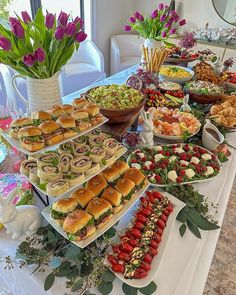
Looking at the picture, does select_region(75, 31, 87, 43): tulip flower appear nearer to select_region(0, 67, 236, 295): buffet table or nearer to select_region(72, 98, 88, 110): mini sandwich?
select_region(72, 98, 88, 110): mini sandwich

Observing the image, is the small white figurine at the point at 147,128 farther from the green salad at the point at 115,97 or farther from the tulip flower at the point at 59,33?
the tulip flower at the point at 59,33

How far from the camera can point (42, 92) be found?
0.87 metres

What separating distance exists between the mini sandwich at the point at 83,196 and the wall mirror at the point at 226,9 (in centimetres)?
365

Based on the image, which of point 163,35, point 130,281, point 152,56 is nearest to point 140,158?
point 130,281

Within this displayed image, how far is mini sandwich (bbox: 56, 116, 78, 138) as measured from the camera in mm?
717

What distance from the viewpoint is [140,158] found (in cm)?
98

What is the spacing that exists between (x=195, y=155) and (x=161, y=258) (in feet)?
1.64

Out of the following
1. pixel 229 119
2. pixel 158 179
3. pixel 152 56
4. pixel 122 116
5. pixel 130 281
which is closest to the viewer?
pixel 130 281

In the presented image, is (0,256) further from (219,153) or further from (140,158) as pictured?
(219,153)

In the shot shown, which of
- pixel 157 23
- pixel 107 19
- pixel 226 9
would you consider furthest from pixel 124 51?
pixel 157 23

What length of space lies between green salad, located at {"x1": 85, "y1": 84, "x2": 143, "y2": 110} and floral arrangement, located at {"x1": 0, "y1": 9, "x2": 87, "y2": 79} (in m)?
0.21

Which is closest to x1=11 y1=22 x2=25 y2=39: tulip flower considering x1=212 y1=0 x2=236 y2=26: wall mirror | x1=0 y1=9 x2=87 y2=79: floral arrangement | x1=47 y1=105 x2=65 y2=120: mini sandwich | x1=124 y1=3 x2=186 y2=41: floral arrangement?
x1=0 y1=9 x2=87 y2=79: floral arrangement

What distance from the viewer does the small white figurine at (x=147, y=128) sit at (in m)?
1.01

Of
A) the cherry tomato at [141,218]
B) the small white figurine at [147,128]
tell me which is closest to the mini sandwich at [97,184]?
the cherry tomato at [141,218]
